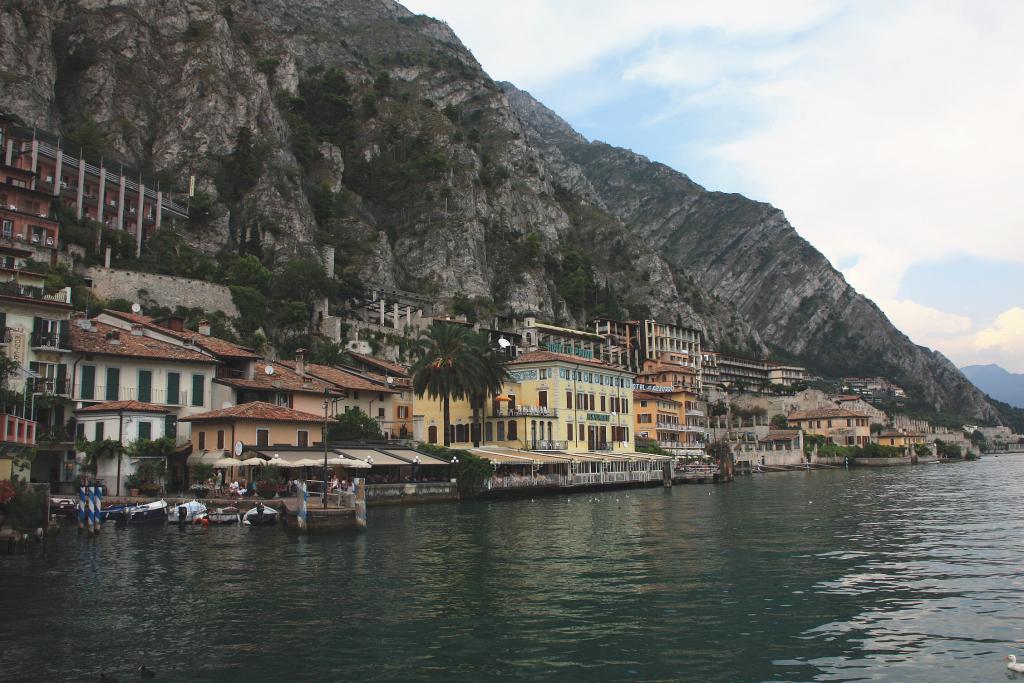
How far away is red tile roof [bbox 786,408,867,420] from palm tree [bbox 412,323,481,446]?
94.5 m

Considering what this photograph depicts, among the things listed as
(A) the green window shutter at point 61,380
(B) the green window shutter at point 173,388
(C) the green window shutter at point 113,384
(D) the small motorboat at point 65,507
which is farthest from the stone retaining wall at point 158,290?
(D) the small motorboat at point 65,507

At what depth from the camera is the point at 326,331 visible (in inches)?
3465

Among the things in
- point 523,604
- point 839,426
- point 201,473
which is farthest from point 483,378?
point 839,426

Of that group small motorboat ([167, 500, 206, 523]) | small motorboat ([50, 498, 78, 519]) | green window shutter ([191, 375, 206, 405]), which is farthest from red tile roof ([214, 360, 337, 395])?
small motorboat ([167, 500, 206, 523])

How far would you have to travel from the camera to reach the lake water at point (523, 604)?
15992mm

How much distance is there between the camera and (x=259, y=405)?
51.8 m

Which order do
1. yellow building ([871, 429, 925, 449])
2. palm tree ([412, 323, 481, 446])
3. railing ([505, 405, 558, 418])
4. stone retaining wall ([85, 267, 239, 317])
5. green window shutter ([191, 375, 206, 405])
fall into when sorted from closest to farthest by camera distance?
green window shutter ([191, 375, 206, 405]) < palm tree ([412, 323, 481, 446]) < railing ([505, 405, 558, 418]) < stone retaining wall ([85, 267, 239, 317]) < yellow building ([871, 429, 925, 449])

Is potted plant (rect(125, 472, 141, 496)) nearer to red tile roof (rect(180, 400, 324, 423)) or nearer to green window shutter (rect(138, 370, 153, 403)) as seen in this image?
red tile roof (rect(180, 400, 324, 423))

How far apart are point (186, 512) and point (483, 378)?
29234mm

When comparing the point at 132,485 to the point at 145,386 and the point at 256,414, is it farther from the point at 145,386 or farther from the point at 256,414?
the point at 256,414

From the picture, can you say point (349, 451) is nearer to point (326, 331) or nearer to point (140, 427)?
point (140, 427)

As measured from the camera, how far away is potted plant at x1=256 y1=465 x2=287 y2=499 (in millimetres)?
44800

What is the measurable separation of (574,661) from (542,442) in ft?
181

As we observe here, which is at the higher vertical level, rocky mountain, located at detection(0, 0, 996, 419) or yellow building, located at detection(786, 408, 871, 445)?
rocky mountain, located at detection(0, 0, 996, 419)
